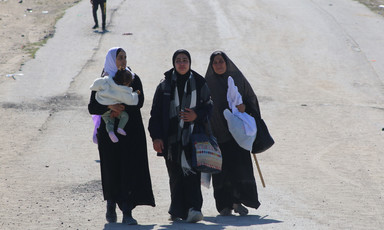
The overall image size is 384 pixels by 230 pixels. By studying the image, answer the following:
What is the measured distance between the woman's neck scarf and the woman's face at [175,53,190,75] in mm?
109

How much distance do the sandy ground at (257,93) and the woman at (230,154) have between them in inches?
7.6

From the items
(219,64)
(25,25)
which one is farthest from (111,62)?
(25,25)

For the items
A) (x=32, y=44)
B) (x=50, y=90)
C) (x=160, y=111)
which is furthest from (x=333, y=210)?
(x=32, y=44)

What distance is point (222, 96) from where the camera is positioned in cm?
651

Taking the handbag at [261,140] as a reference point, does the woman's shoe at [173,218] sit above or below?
below

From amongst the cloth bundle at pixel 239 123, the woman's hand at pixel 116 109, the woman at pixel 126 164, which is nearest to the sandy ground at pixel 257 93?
the woman at pixel 126 164

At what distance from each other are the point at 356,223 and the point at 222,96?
72.8 inches

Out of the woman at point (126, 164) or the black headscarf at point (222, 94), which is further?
the black headscarf at point (222, 94)

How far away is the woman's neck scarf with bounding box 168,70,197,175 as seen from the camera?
5945 mm

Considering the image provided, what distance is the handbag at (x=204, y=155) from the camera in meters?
5.81

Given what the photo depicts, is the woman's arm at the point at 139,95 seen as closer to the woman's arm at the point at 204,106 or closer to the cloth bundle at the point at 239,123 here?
Answer: the woman's arm at the point at 204,106

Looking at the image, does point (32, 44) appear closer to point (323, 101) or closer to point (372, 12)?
point (323, 101)

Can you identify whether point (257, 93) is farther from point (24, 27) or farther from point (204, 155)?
point (24, 27)

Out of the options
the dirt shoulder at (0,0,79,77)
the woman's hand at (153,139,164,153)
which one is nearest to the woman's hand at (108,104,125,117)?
the woman's hand at (153,139,164,153)
